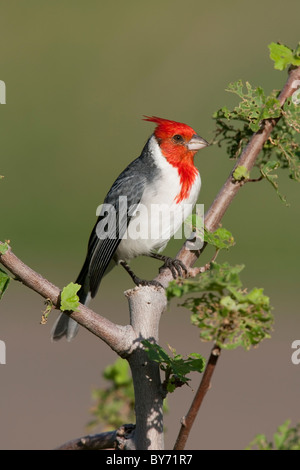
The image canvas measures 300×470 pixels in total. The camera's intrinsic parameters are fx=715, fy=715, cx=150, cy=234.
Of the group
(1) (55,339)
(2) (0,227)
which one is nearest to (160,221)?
(1) (55,339)

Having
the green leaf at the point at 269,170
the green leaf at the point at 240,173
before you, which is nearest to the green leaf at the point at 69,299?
the green leaf at the point at 240,173

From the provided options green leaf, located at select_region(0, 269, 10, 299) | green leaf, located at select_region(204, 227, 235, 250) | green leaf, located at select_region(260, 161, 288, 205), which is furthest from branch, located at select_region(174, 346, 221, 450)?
green leaf, located at select_region(260, 161, 288, 205)

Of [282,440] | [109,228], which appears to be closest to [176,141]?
[109,228]

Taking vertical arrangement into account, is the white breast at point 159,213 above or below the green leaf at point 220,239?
above

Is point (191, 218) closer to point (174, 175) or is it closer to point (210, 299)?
point (210, 299)

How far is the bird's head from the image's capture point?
3820mm

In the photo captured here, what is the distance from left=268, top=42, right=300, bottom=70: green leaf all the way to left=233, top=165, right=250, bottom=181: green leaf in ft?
1.17

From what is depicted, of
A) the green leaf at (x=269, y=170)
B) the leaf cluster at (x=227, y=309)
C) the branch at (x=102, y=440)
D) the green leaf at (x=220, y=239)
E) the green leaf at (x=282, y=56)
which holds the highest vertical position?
the green leaf at (x=282, y=56)

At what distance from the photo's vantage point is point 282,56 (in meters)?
1.80

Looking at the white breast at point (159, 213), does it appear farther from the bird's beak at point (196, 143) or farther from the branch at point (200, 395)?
the branch at point (200, 395)

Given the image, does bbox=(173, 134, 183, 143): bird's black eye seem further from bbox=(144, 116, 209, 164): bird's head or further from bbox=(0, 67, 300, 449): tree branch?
bbox=(0, 67, 300, 449): tree branch

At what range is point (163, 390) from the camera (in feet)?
5.87

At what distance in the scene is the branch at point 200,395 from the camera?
1293mm

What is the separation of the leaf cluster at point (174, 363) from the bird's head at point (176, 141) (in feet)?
7.25
